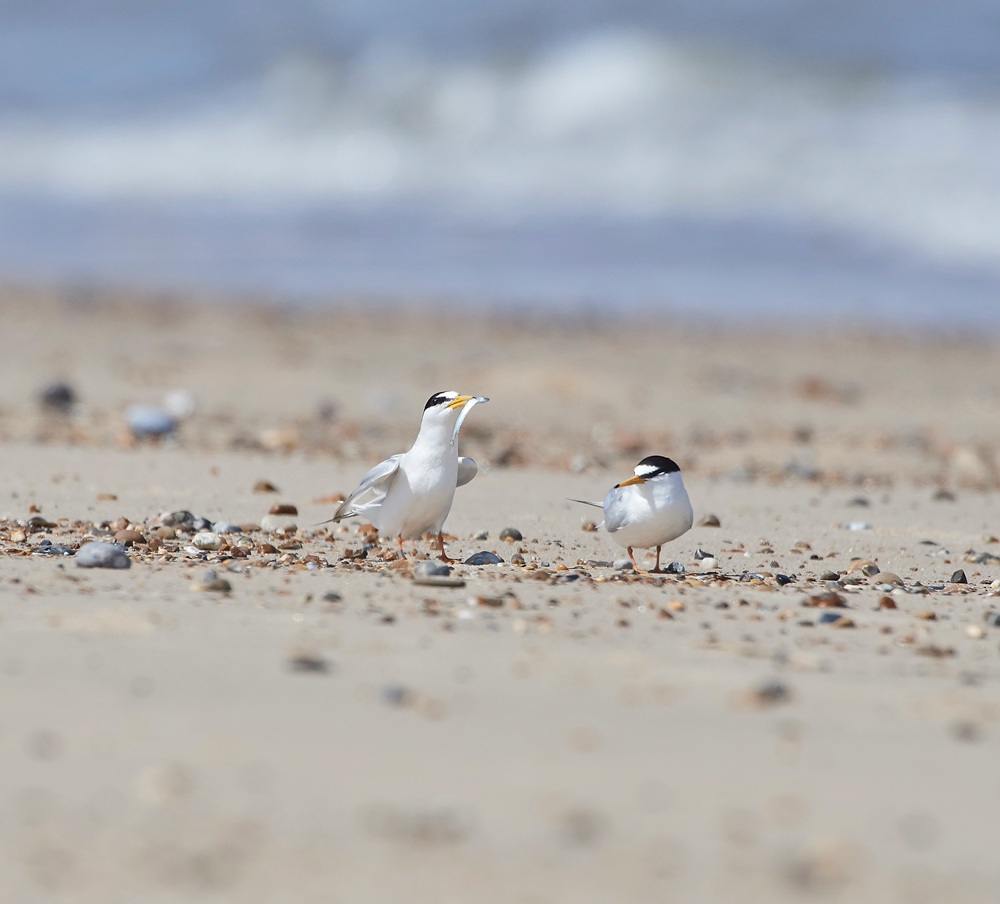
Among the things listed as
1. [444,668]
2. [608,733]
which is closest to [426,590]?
[444,668]

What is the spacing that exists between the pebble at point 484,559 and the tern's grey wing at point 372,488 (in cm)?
43

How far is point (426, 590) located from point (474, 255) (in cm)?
1830

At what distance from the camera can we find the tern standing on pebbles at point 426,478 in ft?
15.6

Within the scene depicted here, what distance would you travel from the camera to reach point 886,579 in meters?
4.60

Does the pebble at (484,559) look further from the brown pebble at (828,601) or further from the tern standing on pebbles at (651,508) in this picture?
the brown pebble at (828,601)

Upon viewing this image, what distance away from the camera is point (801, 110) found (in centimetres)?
2884

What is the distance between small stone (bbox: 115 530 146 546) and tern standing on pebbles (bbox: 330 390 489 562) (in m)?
0.78

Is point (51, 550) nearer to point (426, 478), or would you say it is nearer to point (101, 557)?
point (101, 557)

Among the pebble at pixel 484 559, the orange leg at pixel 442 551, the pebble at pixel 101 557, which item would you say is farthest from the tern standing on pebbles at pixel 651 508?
the pebble at pixel 101 557

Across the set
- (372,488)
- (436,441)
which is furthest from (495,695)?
(372,488)

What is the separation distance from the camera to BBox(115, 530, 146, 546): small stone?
4789 mm

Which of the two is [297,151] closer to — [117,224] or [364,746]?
[117,224]

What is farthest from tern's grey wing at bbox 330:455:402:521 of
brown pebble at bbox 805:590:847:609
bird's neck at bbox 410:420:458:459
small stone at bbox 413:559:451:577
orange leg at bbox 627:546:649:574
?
brown pebble at bbox 805:590:847:609

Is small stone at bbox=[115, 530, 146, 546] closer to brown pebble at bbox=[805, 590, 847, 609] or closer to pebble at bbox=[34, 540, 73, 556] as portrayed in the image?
pebble at bbox=[34, 540, 73, 556]
